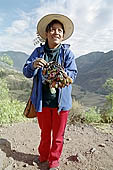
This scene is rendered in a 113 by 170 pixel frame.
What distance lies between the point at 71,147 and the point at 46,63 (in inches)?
70.5

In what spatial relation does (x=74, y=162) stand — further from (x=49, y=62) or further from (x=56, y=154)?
(x=49, y=62)

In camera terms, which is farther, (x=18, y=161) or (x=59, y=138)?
(x=18, y=161)

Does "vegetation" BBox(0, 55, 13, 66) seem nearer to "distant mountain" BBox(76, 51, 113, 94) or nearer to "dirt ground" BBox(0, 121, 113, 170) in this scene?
"dirt ground" BBox(0, 121, 113, 170)

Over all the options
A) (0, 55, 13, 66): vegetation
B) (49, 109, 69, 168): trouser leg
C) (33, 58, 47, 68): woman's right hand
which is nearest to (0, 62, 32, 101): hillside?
(0, 55, 13, 66): vegetation

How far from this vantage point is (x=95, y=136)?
3820 mm

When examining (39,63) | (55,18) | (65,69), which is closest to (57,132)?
(65,69)

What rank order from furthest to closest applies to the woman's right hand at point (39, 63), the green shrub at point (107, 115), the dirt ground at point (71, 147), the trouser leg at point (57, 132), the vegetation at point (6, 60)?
1. the vegetation at point (6, 60)
2. the green shrub at point (107, 115)
3. the dirt ground at point (71, 147)
4. the trouser leg at point (57, 132)
5. the woman's right hand at point (39, 63)

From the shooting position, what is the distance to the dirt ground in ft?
8.49

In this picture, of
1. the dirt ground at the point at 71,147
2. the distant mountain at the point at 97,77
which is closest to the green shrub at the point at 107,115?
the dirt ground at the point at 71,147

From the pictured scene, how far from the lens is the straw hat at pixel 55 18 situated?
2.10m

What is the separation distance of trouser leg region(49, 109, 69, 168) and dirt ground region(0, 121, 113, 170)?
212 mm

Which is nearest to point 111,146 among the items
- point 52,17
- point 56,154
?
point 56,154

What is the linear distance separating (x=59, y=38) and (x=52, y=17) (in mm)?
243

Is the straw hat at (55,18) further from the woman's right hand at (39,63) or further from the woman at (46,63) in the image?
the woman's right hand at (39,63)
